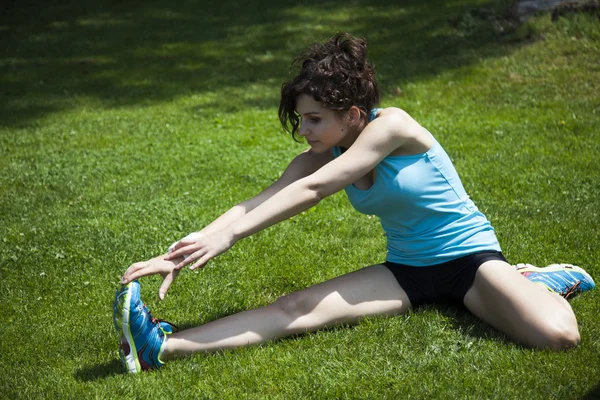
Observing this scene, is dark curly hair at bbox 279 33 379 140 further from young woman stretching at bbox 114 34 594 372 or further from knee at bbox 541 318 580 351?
knee at bbox 541 318 580 351

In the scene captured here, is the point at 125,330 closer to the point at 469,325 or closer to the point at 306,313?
the point at 306,313

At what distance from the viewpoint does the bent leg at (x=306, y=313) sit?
3629 mm

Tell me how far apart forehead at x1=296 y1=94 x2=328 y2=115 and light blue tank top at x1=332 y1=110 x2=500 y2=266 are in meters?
0.34

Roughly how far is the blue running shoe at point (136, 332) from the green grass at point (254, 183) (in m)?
0.07

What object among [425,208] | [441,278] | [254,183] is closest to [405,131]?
[425,208]

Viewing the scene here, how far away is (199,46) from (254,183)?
237 inches

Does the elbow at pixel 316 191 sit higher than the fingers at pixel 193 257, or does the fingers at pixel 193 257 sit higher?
the elbow at pixel 316 191

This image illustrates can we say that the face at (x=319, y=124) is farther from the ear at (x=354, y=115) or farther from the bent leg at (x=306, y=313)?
the bent leg at (x=306, y=313)

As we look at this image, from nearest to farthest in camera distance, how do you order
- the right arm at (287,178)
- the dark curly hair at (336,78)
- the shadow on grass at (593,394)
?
the shadow on grass at (593,394), the dark curly hair at (336,78), the right arm at (287,178)

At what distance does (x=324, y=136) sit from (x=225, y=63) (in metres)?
7.39

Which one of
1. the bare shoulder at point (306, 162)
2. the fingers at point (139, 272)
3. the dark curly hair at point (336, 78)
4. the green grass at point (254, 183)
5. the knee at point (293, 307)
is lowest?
the green grass at point (254, 183)

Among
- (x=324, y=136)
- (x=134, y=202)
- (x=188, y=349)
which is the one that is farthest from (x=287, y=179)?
(x=134, y=202)

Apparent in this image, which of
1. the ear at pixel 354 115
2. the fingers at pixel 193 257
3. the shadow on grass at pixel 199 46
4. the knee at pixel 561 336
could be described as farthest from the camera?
the shadow on grass at pixel 199 46

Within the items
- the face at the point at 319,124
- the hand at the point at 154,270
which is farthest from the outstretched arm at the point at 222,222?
the face at the point at 319,124
